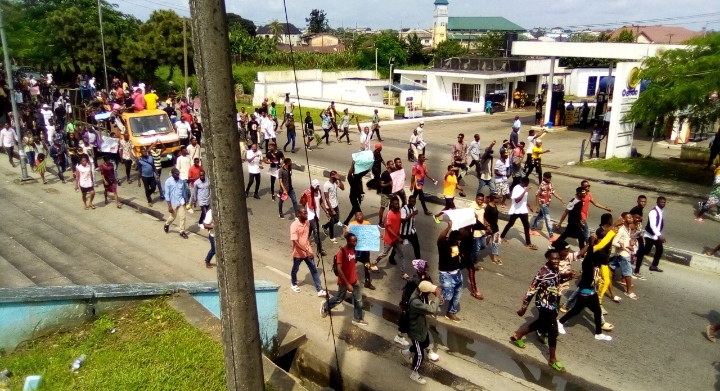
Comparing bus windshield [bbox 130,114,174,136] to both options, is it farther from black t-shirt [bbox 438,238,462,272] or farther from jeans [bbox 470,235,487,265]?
black t-shirt [bbox 438,238,462,272]

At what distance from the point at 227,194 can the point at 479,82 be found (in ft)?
114

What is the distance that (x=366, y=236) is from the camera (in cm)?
861

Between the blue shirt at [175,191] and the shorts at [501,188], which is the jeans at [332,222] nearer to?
the blue shirt at [175,191]

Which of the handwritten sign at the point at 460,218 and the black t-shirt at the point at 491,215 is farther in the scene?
the black t-shirt at the point at 491,215

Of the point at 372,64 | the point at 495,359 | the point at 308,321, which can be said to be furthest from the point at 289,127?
A: the point at 372,64

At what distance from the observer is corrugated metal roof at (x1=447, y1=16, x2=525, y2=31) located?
136 m

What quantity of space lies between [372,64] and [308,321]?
52731 millimetres

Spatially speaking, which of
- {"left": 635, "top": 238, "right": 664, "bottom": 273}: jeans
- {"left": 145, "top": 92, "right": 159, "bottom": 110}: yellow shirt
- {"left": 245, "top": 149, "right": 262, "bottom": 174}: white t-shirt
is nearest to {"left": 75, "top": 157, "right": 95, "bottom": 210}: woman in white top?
{"left": 245, "top": 149, "right": 262, "bottom": 174}: white t-shirt

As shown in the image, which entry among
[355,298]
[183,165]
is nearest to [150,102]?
[183,165]

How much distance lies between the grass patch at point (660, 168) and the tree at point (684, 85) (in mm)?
1516

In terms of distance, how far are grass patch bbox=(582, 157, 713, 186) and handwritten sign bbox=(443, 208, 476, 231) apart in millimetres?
11367

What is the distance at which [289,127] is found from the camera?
65.6 feet

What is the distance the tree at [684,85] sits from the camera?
14.7 metres

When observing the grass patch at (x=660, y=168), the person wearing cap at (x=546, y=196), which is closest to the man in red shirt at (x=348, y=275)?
the person wearing cap at (x=546, y=196)
